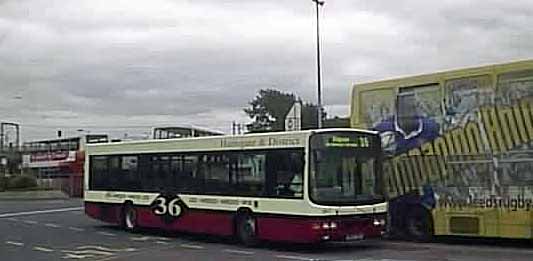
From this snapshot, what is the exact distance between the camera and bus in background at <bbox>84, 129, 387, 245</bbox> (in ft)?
62.7

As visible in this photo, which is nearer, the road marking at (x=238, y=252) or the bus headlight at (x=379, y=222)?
the road marking at (x=238, y=252)

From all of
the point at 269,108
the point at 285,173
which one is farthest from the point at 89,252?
the point at 269,108

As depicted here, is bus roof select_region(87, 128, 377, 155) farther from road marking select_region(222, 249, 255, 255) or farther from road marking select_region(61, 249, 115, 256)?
road marking select_region(61, 249, 115, 256)

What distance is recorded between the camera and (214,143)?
22297 mm

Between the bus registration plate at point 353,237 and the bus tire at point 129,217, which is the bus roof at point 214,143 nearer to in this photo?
the bus tire at point 129,217

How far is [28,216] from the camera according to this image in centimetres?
3581

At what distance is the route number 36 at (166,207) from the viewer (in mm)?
23417

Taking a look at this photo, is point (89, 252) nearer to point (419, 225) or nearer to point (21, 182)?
point (419, 225)

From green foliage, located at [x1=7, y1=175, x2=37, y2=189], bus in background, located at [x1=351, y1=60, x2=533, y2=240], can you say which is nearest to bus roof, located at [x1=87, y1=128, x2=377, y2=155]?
bus in background, located at [x1=351, y1=60, x2=533, y2=240]

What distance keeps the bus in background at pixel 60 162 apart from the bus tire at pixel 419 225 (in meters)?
14.6

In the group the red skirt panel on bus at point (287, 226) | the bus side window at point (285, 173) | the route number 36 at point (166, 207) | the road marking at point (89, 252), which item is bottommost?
the road marking at point (89, 252)

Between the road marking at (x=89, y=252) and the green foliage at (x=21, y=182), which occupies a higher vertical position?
the green foliage at (x=21, y=182)

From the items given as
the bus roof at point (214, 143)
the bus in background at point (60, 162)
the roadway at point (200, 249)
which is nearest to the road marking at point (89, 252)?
the roadway at point (200, 249)

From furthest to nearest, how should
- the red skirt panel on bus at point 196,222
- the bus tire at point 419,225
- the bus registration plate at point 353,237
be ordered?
the red skirt panel on bus at point 196,222, the bus tire at point 419,225, the bus registration plate at point 353,237
